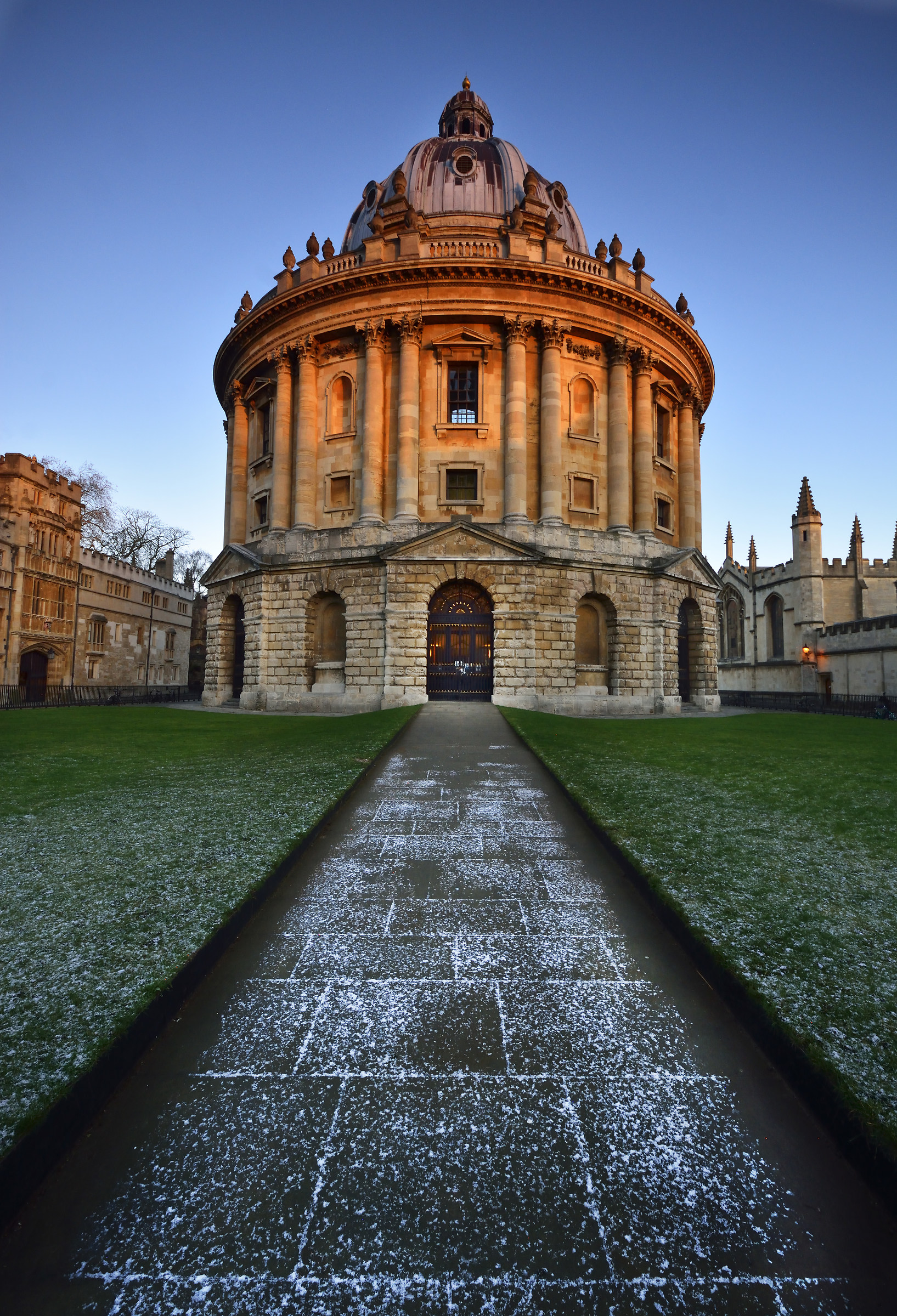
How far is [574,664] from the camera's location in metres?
23.5

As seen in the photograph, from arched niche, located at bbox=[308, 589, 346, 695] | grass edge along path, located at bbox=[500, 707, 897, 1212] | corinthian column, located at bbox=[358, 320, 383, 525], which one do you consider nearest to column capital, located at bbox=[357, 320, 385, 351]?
corinthian column, located at bbox=[358, 320, 383, 525]

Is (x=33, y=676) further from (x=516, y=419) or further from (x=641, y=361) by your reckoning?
(x=641, y=361)

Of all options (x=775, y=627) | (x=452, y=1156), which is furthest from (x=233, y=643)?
(x=775, y=627)

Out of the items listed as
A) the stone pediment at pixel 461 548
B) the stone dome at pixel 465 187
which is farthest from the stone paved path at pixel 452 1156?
the stone dome at pixel 465 187

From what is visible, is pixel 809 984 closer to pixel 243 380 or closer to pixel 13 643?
pixel 243 380

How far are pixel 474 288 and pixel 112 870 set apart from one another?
26.5 meters

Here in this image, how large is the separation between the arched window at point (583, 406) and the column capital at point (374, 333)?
8.33 meters

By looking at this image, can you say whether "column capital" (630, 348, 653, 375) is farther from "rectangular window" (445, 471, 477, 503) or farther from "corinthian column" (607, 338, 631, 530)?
"rectangular window" (445, 471, 477, 503)

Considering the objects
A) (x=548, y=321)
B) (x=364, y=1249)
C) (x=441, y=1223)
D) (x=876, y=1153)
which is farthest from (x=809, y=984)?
(x=548, y=321)

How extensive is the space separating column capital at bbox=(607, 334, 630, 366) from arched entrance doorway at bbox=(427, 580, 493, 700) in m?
12.3

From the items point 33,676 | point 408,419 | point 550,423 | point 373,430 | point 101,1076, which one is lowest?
point 101,1076

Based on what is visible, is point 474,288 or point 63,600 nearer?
point 474,288

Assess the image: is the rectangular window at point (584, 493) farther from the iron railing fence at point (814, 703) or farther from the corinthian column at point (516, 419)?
the iron railing fence at point (814, 703)

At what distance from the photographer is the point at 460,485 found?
82.2 feet
